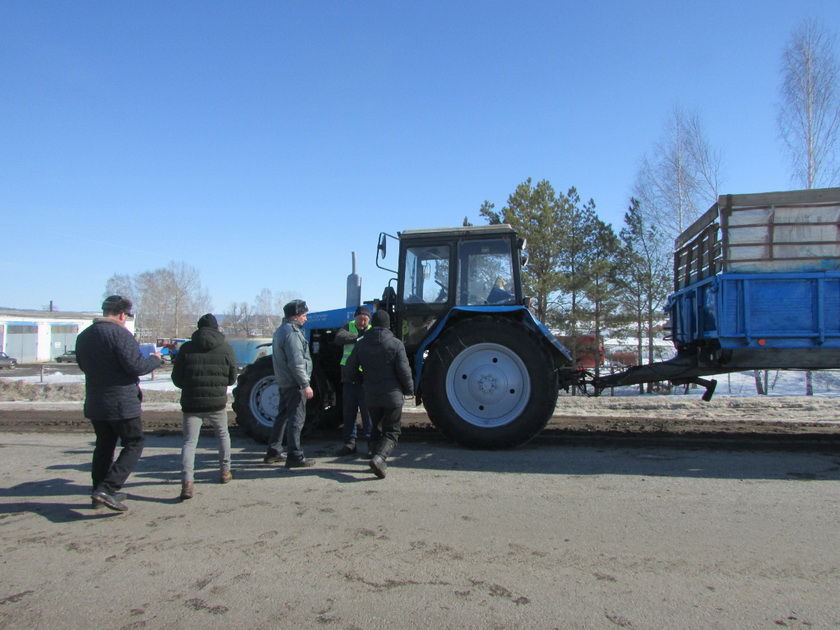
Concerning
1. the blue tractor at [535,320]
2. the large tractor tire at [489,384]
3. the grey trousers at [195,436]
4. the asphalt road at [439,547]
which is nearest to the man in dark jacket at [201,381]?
the grey trousers at [195,436]

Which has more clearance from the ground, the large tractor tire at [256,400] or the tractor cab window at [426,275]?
the tractor cab window at [426,275]

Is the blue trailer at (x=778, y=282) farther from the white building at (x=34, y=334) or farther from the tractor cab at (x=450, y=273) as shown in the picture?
A: the white building at (x=34, y=334)

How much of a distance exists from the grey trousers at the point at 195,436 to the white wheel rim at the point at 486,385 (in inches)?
90.6

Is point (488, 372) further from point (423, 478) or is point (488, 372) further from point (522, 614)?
point (522, 614)

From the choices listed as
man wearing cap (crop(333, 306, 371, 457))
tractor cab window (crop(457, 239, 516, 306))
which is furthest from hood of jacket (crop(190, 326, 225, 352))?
tractor cab window (crop(457, 239, 516, 306))

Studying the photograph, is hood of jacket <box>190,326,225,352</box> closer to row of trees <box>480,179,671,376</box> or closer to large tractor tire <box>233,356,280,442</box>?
large tractor tire <box>233,356,280,442</box>

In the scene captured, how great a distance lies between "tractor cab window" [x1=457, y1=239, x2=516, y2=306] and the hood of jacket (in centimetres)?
270

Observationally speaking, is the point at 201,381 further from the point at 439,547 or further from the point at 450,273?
the point at 450,273

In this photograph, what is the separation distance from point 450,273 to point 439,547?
3.53 metres

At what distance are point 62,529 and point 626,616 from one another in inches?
140

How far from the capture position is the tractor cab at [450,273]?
6273mm

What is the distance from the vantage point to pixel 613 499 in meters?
4.19

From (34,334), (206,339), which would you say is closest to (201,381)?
(206,339)

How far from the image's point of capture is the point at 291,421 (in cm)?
531
